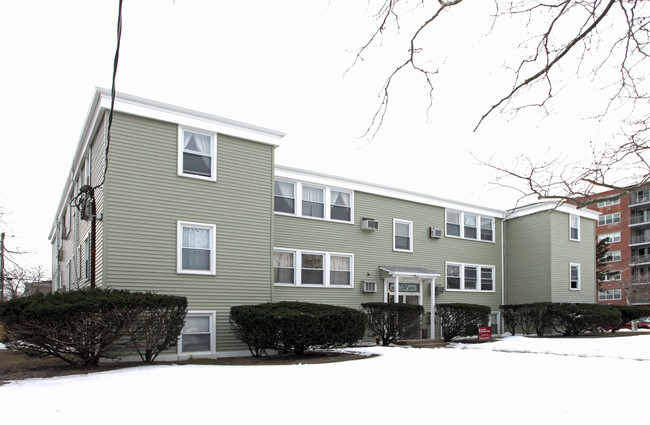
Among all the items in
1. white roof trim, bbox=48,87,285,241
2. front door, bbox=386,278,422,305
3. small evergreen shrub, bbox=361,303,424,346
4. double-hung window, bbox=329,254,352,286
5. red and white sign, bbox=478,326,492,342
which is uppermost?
white roof trim, bbox=48,87,285,241

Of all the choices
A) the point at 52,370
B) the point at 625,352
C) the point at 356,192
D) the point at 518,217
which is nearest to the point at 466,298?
the point at 518,217

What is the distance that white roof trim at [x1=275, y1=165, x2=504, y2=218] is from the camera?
734 inches

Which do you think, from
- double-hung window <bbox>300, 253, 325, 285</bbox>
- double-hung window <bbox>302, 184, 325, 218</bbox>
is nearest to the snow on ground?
double-hung window <bbox>300, 253, 325, 285</bbox>

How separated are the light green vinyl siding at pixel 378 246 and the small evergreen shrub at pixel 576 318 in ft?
10.00

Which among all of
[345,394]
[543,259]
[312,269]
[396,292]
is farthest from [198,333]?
[543,259]

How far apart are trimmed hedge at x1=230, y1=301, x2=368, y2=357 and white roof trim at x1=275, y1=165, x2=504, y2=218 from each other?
5.83 m

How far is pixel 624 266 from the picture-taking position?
55.5m

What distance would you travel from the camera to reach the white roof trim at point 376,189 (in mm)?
18647

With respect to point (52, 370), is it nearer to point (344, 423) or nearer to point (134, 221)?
point (134, 221)

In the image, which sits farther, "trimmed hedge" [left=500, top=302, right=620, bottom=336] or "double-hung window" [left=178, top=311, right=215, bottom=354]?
"trimmed hedge" [left=500, top=302, right=620, bottom=336]

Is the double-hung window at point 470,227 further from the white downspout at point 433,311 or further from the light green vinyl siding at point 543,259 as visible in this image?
the white downspout at point 433,311

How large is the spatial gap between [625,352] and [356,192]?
10.1 metres

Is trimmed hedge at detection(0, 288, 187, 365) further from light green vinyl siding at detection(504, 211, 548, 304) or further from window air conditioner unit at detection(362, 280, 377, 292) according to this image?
light green vinyl siding at detection(504, 211, 548, 304)

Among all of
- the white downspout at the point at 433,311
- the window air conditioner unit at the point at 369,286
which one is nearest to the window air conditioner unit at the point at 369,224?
the window air conditioner unit at the point at 369,286
